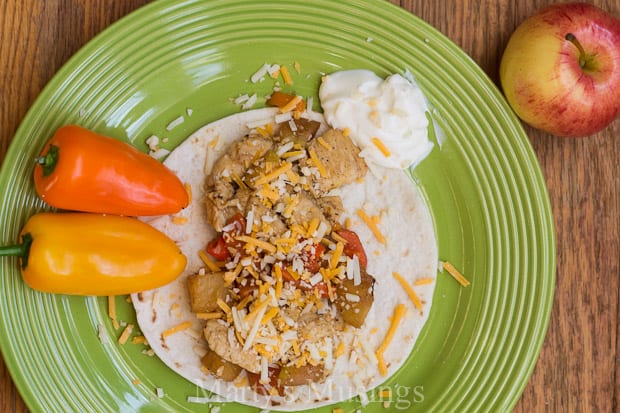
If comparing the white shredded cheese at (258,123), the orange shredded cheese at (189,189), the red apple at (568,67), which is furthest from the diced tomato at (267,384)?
the red apple at (568,67)

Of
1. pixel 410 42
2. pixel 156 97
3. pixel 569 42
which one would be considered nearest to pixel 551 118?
pixel 569 42

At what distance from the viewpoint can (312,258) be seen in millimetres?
3160

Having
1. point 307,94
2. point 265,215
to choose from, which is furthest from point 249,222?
point 307,94

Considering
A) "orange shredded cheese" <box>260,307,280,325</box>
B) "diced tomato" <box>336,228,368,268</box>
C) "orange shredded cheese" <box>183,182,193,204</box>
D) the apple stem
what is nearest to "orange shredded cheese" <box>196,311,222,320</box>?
"orange shredded cheese" <box>260,307,280,325</box>

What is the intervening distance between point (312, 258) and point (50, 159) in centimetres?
123

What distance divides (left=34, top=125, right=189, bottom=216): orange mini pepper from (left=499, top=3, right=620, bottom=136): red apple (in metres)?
1.71

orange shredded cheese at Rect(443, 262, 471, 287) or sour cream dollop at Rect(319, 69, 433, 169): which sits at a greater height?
sour cream dollop at Rect(319, 69, 433, 169)

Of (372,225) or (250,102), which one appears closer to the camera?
(372,225)

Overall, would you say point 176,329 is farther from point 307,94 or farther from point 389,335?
point 307,94

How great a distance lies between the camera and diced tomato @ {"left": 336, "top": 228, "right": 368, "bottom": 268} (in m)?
3.27

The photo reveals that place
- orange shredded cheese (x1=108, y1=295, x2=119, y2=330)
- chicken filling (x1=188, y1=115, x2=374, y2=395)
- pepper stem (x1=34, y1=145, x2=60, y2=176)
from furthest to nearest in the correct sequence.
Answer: orange shredded cheese (x1=108, y1=295, x2=119, y2=330)
chicken filling (x1=188, y1=115, x2=374, y2=395)
pepper stem (x1=34, y1=145, x2=60, y2=176)

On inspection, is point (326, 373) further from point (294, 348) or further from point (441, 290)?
point (441, 290)

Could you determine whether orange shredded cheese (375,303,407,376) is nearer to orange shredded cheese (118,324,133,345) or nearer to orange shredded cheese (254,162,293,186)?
orange shredded cheese (254,162,293,186)

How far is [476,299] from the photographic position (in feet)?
11.2
